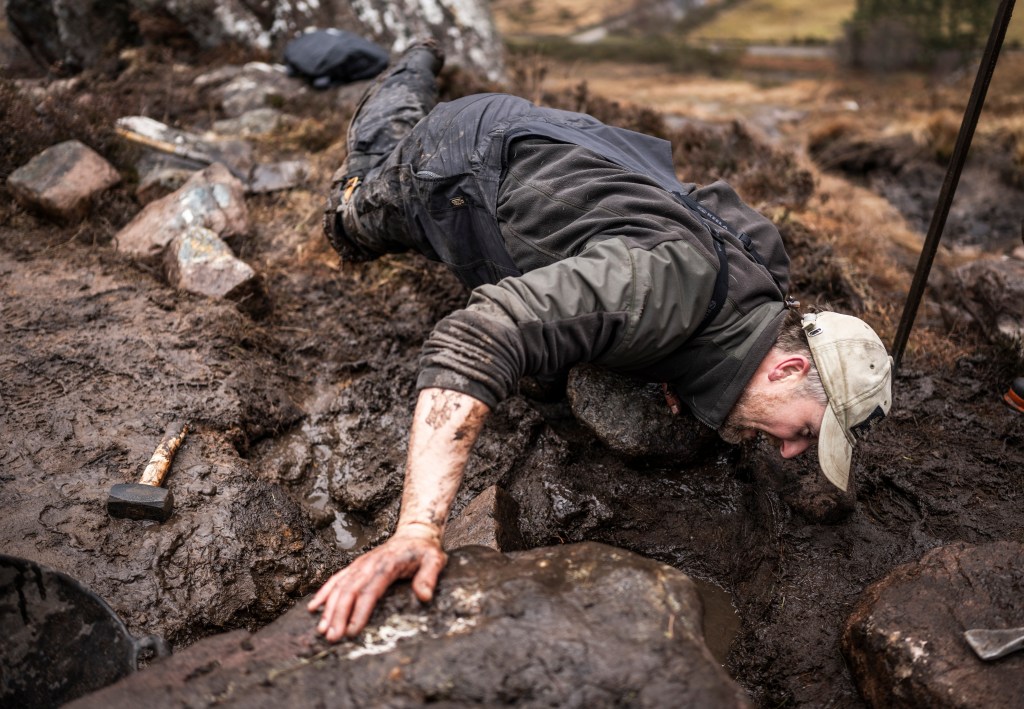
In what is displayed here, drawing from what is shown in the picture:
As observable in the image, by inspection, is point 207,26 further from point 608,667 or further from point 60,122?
point 608,667

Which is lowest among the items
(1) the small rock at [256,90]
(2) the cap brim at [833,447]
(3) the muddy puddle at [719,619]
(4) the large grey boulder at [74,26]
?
(3) the muddy puddle at [719,619]

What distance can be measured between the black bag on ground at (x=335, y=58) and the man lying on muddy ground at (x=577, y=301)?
3.17 metres

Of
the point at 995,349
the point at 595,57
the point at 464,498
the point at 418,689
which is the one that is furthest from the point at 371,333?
the point at 595,57

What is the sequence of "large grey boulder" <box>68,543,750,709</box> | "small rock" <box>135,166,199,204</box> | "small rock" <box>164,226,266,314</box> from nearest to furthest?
"large grey boulder" <box>68,543,750,709</box> → "small rock" <box>164,226,266,314</box> → "small rock" <box>135,166,199,204</box>

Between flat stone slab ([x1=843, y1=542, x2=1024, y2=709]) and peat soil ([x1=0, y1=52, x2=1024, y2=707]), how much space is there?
0.30m

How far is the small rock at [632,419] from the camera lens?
A: 332cm

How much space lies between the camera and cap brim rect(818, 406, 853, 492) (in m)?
2.71

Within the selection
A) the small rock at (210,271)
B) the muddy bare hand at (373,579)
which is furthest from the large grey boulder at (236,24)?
the muddy bare hand at (373,579)

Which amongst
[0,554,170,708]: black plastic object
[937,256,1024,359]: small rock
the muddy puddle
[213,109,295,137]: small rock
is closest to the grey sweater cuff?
[0,554,170,708]: black plastic object

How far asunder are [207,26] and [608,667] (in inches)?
298

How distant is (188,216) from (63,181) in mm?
817

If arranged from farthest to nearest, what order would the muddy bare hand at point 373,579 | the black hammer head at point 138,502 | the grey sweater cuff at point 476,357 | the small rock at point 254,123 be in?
the small rock at point 254,123 → the black hammer head at point 138,502 → the grey sweater cuff at point 476,357 → the muddy bare hand at point 373,579

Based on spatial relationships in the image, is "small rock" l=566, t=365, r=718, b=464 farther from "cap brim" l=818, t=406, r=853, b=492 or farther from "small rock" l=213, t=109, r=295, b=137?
"small rock" l=213, t=109, r=295, b=137

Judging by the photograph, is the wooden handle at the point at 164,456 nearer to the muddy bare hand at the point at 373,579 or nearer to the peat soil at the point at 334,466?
the peat soil at the point at 334,466
